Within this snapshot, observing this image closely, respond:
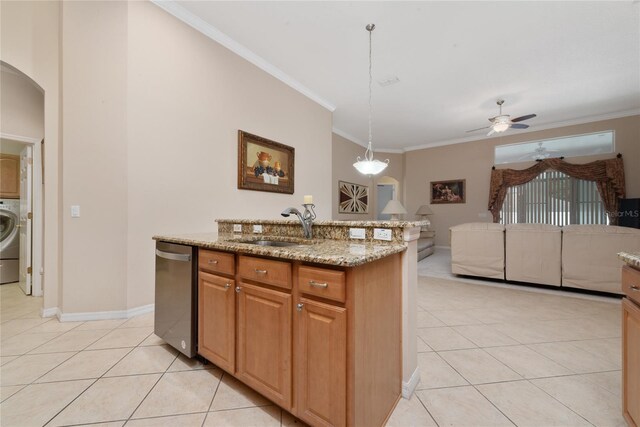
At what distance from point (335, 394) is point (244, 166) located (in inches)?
114

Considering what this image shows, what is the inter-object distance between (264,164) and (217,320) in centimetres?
252

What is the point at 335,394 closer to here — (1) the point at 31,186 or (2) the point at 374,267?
(2) the point at 374,267

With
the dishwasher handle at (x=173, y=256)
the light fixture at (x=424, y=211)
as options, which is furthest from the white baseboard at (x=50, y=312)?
the light fixture at (x=424, y=211)

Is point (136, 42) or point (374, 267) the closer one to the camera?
point (374, 267)

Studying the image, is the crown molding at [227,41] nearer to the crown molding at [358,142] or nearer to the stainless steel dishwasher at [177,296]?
the crown molding at [358,142]

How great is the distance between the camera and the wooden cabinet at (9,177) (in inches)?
140

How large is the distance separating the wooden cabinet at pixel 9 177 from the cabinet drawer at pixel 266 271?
4518mm

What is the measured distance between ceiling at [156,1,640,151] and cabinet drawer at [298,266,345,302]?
2.85 m

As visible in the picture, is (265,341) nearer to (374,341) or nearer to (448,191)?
(374,341)

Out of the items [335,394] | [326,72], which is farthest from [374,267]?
[326,72]

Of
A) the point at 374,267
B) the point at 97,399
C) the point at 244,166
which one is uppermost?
the point at 244,166

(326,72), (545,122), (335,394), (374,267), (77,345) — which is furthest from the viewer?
(545,122)

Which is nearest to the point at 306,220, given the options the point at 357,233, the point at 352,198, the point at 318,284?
the point at 357,233

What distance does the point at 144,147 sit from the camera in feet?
8.27
